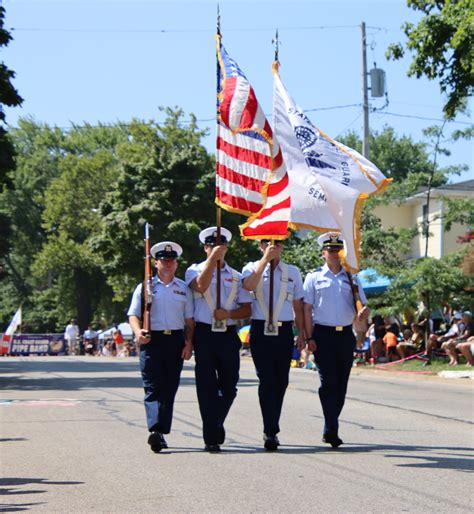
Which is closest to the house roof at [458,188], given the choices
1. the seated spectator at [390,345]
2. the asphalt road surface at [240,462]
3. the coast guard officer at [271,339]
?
the seated spectator at [390,345]

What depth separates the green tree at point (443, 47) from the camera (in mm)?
20234

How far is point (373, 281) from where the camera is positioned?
30.6 metres

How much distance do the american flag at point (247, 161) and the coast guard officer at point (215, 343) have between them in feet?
1.60

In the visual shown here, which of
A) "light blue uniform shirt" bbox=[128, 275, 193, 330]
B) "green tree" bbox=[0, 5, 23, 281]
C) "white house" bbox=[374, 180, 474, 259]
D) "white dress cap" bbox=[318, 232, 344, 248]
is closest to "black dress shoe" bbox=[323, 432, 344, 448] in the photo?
"light blue uniform shirt" bbox=[128, 275, 193, 330]

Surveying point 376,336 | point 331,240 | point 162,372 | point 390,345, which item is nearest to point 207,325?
point 162,372

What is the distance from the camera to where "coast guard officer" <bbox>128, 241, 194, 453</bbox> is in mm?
9594

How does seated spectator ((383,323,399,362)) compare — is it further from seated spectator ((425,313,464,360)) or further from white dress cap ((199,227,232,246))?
white dress cap ((199,227,232,246))

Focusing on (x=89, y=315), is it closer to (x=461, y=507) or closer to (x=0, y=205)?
(x=0, y=205)

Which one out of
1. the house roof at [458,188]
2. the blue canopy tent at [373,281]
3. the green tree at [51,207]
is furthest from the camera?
the green tree at [51,207]

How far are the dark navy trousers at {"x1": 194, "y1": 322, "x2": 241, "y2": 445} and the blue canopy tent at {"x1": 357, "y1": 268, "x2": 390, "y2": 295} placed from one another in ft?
67.9

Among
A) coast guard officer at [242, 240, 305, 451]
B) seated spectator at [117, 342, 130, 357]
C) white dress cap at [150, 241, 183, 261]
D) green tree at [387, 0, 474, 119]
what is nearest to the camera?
coast guard officer at [242, 240, 305, 451]

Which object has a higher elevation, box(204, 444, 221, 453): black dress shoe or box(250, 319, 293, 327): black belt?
box(250, 319, 293, 327): black belt

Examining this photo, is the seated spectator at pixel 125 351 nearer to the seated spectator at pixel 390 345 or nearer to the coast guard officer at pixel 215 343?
the seated spectator at pixel 390 345

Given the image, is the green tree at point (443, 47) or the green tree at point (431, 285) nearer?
the green tree at point (443, 47)
